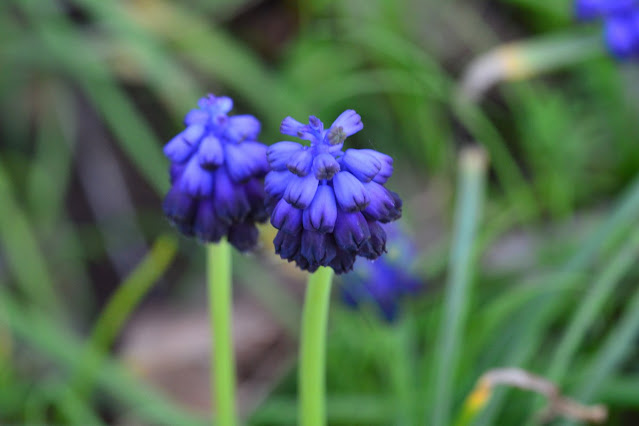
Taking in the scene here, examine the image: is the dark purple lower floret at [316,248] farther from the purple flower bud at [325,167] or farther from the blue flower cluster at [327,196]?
the purple flower bud at [325,167]

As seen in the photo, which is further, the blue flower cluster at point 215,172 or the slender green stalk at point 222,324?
the slender green stalk at point 222,324

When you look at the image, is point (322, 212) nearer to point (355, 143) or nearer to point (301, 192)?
point (301, 192)

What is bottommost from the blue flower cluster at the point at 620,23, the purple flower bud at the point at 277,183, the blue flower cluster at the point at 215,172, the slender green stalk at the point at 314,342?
the slender green stalk at the point at 314,342

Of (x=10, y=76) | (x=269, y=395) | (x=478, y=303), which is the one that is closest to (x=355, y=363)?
(x=269, y=395)

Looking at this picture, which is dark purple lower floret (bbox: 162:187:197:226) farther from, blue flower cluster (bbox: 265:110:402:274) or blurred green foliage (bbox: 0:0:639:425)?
blurred green foliage (bbox: 0:0:639:425)

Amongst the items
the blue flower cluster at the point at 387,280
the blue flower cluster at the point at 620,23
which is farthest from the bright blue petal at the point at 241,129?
the blue flower cluster at the point at 620,23

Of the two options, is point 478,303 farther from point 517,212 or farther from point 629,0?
point 629,0

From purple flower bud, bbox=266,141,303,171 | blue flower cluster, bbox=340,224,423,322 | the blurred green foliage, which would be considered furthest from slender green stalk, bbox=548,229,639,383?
purple flower bud, bbox=266,141,303,171
